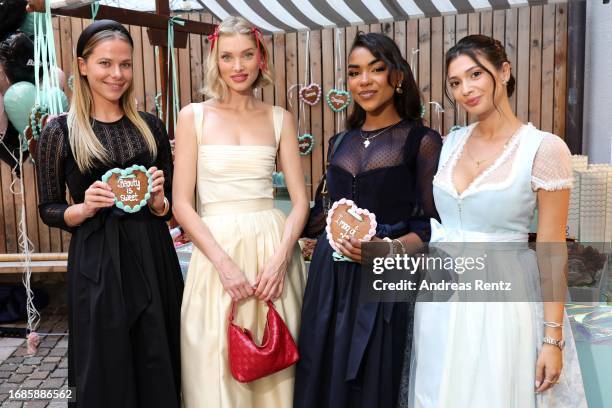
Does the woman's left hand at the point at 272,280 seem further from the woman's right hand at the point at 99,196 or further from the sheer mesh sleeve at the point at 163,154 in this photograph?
the woman's right hand at the point at 99,196

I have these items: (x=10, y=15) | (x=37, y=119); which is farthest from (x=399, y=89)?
(x=10, y=15)

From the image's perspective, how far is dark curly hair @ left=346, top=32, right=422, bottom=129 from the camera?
2.06 m

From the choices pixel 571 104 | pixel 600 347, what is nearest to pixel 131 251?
pixel 600 347

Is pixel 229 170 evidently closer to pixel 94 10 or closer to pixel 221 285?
pixel 221 285

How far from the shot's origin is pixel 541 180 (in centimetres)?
164

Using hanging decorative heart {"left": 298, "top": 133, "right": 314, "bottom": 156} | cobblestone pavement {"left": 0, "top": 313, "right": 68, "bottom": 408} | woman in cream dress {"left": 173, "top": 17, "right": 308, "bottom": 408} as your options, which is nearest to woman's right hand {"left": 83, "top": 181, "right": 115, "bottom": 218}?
woman in cream dress {"left": 173, "top": 17, "right": 308, "bottom": 408}

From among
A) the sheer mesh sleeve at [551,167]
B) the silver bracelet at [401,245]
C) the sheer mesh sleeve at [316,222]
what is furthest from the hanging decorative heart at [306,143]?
the sheer mesh sleeve at [551,167]

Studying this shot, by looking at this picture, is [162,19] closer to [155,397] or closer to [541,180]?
[155,397]

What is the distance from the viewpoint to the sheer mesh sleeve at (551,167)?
162 centimetres

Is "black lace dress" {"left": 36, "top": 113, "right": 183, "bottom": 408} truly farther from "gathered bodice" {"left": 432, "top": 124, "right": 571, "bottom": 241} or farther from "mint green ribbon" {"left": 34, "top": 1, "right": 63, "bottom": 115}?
"gathered bodice" {"left": 432, "top": 124, "right": 571, "bottom": 241}

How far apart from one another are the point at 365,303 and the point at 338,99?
369 centimetres

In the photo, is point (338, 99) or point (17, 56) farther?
point (338, 99)

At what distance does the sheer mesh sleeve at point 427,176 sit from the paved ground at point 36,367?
8.93 ft

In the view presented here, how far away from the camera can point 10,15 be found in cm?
277
